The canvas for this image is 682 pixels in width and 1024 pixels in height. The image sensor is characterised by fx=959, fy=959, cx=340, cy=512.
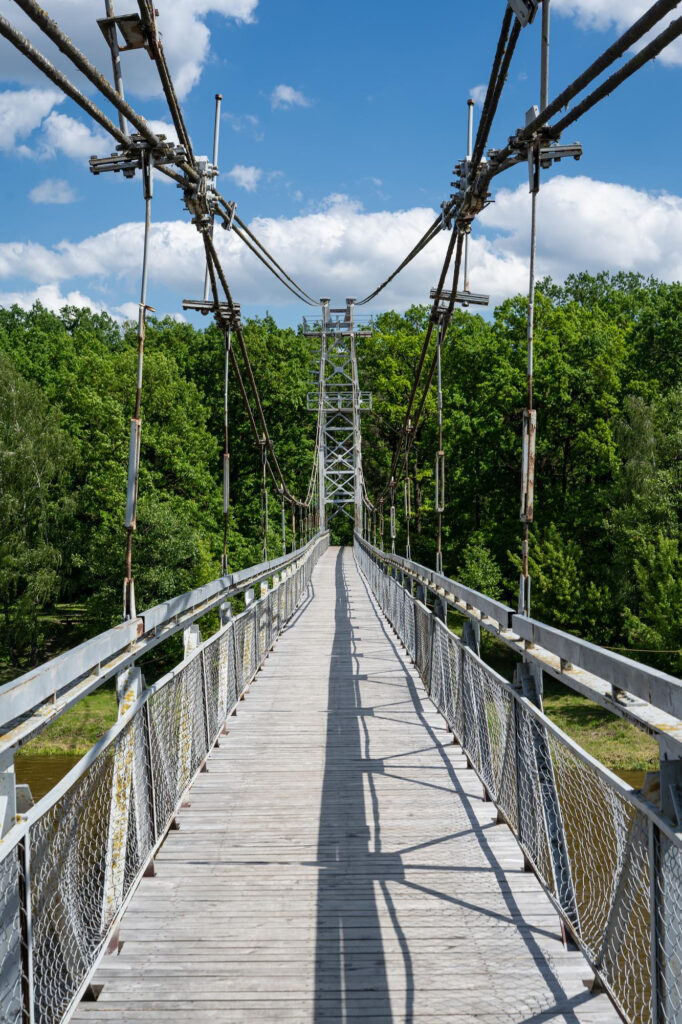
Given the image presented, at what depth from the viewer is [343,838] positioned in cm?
405

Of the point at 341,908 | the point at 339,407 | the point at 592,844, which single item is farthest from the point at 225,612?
the point at 339,407

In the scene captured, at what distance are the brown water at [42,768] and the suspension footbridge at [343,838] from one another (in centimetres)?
1229

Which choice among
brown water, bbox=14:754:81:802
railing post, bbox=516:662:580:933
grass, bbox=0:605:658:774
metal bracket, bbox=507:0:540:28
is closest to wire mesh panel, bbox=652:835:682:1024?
railing post, bbox=516:662:580:933

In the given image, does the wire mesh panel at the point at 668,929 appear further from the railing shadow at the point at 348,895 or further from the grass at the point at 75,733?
the grass at the point at 75,733

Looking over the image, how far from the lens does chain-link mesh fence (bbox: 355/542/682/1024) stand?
6.96 feet

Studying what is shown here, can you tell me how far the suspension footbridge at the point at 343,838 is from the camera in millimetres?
2299

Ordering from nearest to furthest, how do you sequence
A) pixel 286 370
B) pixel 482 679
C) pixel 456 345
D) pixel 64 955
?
pixel 64 955 < pixel 482 679 < pixel 456 345 < pixel 286 370

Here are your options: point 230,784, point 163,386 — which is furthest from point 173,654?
point 230,784

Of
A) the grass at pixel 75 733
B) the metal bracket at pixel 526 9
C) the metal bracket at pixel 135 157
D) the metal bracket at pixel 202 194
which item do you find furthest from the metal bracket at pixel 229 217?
the grass at pixel 75 733

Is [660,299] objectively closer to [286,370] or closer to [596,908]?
[286,370]

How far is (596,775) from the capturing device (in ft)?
8.47

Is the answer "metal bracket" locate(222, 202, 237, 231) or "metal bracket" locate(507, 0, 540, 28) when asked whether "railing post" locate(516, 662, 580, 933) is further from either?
"metal bracket" locate(222, 202, 237, 231)

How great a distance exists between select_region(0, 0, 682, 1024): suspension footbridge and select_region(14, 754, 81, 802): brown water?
1229 centimetres

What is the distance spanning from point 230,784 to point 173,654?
21194 millimetres
